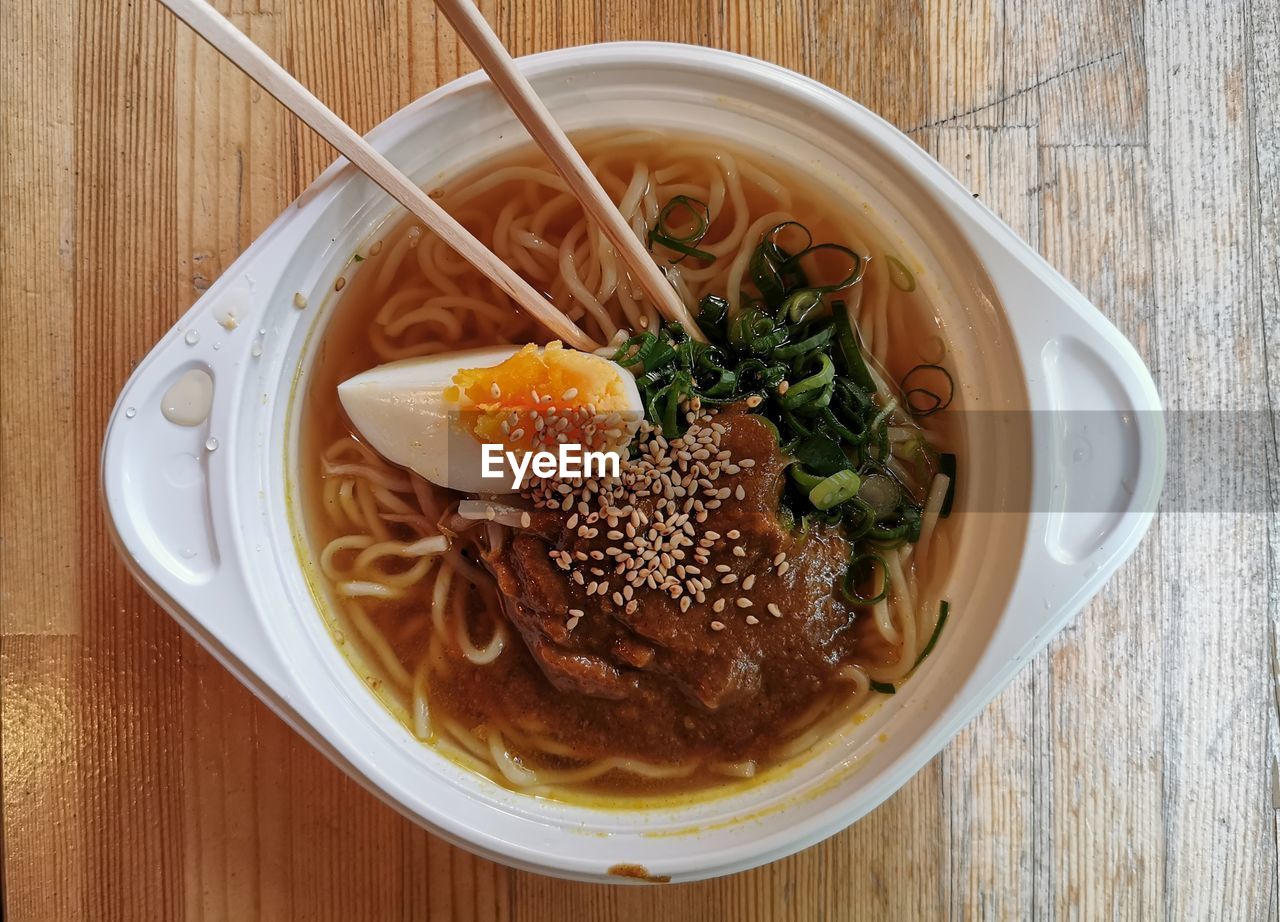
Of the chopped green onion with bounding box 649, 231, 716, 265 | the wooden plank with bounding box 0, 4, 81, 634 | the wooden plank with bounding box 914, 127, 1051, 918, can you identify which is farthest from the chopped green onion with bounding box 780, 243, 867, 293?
the wooden plank with bounding box 0, 4, 81, 634

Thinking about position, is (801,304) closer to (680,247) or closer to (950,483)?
(680,247)

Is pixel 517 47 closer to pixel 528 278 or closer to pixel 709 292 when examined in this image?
pixel 528 278

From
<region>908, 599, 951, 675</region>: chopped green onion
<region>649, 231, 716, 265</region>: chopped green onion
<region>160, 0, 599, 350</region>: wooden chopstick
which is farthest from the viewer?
<region>649, 231, 716, 265</region>: chopped green onion

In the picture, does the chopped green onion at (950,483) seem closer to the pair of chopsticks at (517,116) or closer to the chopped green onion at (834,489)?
the chopped green onion at (834,489)

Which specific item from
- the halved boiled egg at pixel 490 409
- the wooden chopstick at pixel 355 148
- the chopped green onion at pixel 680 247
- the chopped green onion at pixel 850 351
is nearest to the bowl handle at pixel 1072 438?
the chopped green onion at pixel 850 351

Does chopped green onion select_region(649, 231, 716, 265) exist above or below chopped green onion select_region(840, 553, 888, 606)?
above

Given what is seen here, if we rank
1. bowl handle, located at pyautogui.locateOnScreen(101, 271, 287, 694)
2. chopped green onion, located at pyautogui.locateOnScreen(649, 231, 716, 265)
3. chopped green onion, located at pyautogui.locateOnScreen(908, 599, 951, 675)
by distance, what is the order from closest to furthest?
bowl handle, located at pyautogui.locateOnScreen(101, 271, 287, 694) → chopped green onion, located at pyautogui.locateOnScreen(908, 599, 951, 675) → chopped green onion, located at pyautogui.locateOnScreen(649, 231, 716, 265)

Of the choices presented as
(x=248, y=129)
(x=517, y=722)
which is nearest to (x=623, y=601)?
(x=517, y=722)

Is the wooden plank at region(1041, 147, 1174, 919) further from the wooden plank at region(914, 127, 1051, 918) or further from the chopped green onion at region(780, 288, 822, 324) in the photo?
the chopped green onion at region(780, 288, 822, 324)
